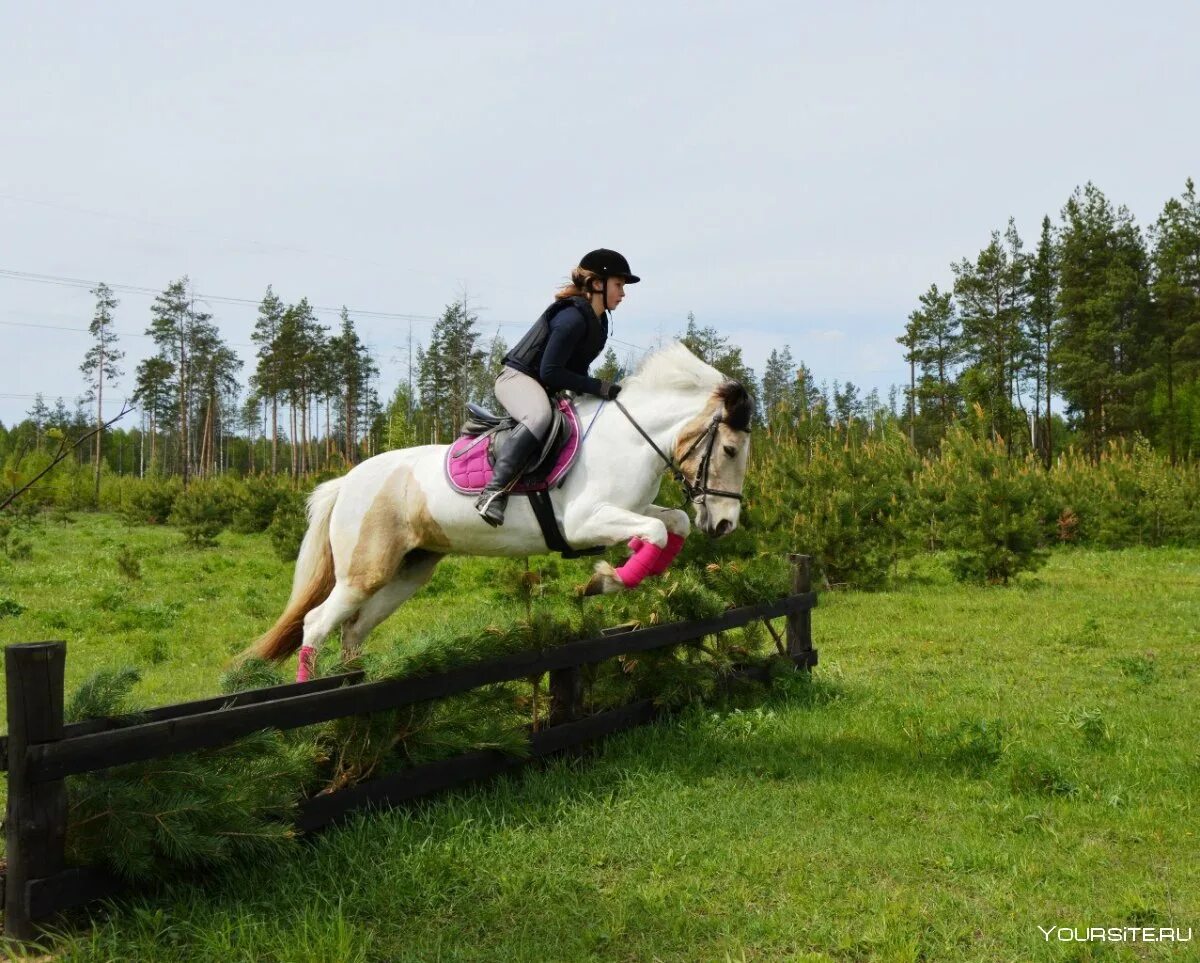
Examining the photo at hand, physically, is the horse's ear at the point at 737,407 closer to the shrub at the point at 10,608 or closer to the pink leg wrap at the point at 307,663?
the pink leg wrap at the point at 307,663

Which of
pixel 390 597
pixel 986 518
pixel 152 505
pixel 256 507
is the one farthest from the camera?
pixel 152 505

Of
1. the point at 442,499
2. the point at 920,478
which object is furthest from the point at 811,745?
the point at 920,478

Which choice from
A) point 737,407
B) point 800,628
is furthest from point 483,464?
point 800,628

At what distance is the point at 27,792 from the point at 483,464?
7.53ft

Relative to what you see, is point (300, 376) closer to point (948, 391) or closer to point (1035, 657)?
point (948, 391)

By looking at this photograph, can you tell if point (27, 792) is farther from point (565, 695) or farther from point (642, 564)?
point (565, 695)

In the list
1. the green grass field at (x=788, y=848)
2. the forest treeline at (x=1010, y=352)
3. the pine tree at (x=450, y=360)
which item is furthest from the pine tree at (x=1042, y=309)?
the green grass field at (x=788, y=848)

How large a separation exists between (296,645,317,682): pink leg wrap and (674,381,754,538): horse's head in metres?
2.02

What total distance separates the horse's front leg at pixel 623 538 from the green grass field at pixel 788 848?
109cm

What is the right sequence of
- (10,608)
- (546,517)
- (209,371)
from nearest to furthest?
1. (546,517)
2. (10,608)
3. (209,371)

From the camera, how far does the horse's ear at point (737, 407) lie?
14.8 ft

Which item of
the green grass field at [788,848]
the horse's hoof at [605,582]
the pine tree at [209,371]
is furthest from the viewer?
the pine tree at [209,371]

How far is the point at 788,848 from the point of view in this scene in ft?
12.9

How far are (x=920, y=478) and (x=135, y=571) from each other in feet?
45.0
